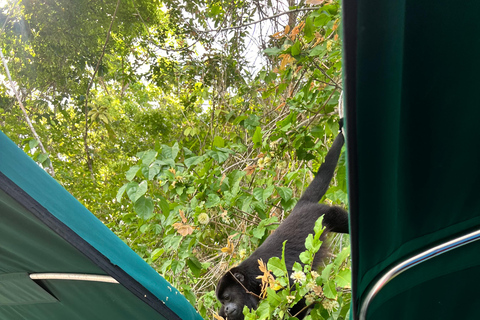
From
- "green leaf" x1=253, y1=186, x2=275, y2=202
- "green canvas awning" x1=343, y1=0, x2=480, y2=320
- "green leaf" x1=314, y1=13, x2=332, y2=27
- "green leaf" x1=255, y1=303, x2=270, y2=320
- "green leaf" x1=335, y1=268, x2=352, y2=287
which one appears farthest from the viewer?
"green leaf" x1=253, y1=186, x2=275, y2=202

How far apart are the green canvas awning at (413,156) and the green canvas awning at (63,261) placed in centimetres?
56

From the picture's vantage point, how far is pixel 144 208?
2592mm

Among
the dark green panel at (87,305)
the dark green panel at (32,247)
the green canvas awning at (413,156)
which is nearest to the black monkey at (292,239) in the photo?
the dark green panel at (87,305)

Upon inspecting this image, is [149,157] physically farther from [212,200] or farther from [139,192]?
[212,200]

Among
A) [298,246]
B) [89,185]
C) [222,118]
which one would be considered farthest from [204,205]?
[89,185]

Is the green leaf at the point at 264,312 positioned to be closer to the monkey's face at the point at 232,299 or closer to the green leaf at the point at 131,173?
the green leaf at the point at 131,173

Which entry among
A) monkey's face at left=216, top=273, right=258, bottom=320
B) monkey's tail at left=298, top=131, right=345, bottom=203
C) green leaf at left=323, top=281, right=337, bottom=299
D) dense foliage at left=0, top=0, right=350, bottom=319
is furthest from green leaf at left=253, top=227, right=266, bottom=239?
green leaf at left=323, top=281, right=337, bottom=299

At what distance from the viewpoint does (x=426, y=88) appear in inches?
22.6

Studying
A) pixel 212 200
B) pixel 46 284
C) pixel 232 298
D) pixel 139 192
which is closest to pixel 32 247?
pixel 46 284

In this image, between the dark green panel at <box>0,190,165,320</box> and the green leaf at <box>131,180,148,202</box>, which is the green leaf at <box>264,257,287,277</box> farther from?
the green leaf at <box>131,180,148,202</box>

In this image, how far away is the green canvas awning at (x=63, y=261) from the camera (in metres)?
0.88

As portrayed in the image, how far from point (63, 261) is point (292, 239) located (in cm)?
296

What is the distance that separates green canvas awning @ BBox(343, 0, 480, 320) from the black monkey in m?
2.81

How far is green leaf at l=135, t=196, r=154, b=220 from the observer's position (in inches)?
101
